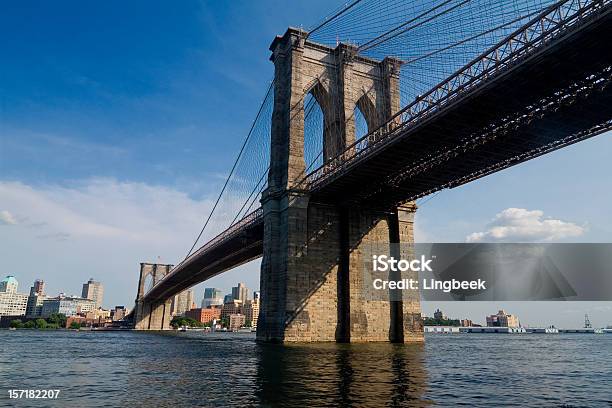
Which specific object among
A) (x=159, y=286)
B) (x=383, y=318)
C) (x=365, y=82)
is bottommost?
(x=383, y=318)

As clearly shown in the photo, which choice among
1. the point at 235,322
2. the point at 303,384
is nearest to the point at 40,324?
the point at 235,322

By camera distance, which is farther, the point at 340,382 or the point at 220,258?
the point at 220,258

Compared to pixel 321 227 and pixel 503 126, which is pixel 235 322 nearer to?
pixel 321 227

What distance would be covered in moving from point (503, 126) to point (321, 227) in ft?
58.1

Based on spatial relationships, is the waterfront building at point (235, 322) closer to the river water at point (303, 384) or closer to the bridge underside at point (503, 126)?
the bridge underside at point (503, 126)

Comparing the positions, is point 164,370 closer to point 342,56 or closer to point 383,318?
point 383,318

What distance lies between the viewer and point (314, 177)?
41219 mm

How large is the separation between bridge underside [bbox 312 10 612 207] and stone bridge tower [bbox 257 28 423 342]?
10.6ft

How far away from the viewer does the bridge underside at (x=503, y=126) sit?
21.6 metres

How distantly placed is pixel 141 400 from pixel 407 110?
22.5 metres

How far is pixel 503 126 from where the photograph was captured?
28.6m

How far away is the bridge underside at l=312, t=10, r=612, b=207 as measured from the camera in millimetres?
21562

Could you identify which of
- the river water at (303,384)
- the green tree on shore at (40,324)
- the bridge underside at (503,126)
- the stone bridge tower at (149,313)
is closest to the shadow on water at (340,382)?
the river water at (303,384)

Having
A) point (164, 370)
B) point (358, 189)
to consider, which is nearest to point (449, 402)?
point (164, 370)
